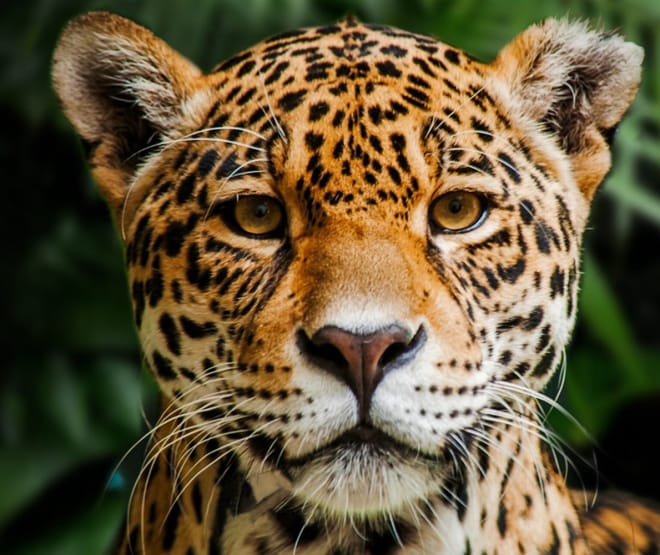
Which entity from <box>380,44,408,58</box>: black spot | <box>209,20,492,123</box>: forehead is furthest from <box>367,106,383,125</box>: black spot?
<box>380,44,408,58</box>: black spot

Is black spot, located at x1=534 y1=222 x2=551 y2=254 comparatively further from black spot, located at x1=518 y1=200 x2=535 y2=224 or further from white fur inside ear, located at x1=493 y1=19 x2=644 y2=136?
white fur inside ear, located at x1=493 y1=19 x2=644 y2=136

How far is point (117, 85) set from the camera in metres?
3.01

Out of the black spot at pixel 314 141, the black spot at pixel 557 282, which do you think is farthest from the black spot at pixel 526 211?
the black spot at pixel 314 141

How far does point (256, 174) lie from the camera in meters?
2.62

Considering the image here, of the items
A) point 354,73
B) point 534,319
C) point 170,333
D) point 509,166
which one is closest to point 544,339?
Answer: point 534,319

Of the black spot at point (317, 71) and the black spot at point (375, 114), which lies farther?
the black spot at point (317, 71)

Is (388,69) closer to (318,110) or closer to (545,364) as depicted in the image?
(318,110)

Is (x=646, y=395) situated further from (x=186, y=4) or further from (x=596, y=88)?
(x=596, y=88)

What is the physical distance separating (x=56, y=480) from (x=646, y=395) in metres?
3.15

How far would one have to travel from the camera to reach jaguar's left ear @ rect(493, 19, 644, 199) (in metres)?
2.88

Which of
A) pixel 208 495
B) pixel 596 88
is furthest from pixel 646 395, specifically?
pixel 208 495

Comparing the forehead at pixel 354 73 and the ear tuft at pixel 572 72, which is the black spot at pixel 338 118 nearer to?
the forehead at pixel 354 73

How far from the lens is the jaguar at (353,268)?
240 centimetres

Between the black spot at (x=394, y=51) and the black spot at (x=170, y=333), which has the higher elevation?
the black spot at (x=394, y=51)
